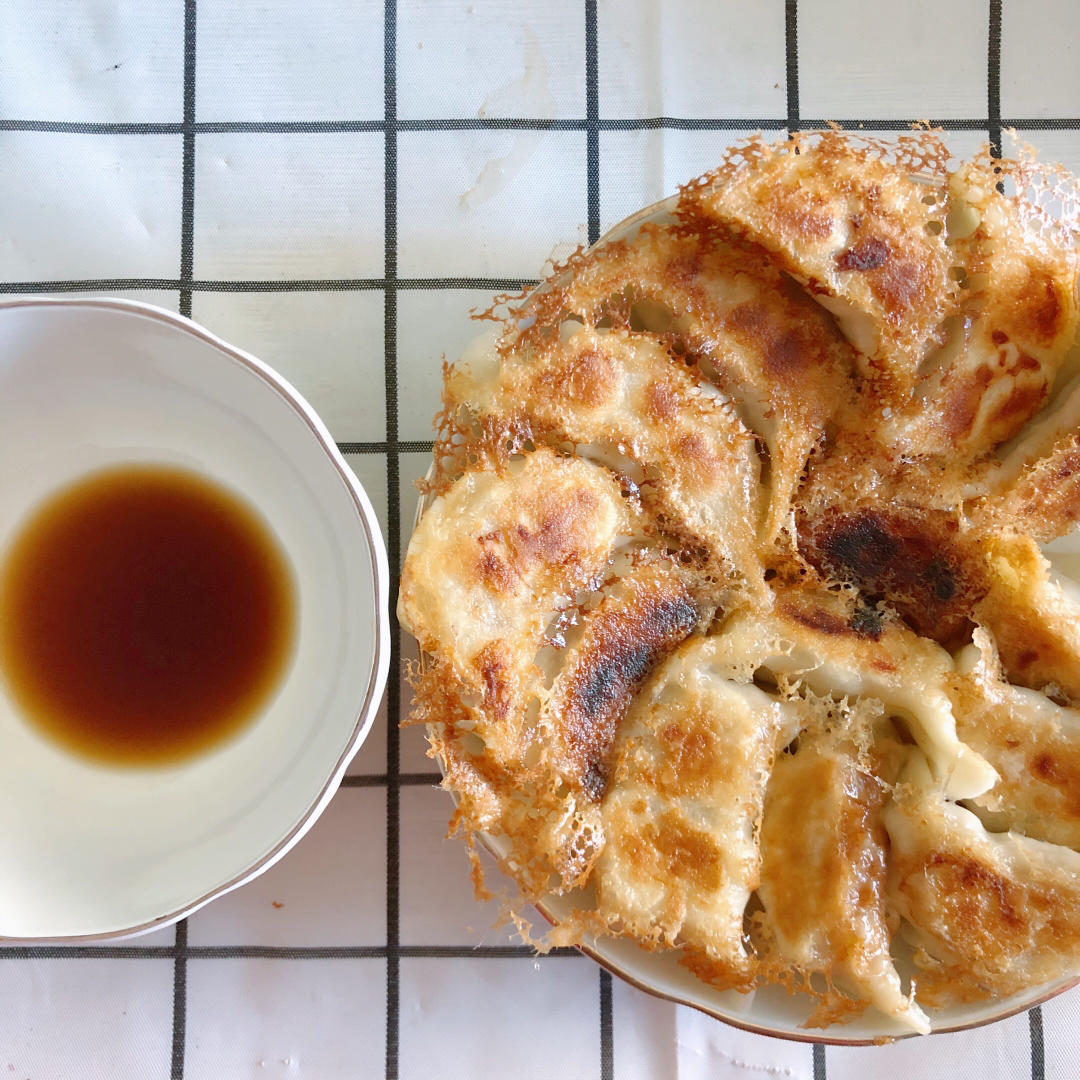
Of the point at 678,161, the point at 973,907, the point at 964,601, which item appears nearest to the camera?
the point at 973,907

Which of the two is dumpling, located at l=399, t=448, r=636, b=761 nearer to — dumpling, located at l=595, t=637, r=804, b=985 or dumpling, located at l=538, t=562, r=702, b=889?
dumpling, located at l=538, t=562, r=702, b=889

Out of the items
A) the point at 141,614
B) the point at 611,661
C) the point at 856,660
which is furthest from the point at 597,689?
the point at 141,614

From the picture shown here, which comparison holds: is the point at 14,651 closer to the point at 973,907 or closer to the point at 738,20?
the point at 973,907

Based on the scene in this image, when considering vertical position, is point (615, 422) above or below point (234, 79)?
below

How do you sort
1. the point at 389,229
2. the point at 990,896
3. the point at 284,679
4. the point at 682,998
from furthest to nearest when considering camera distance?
the point at 389,229 → the point at 284,679 → the point at 682,998 → the point at 990,896

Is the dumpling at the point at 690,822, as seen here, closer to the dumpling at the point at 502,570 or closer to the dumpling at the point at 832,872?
the dumpling at the point at 832,872

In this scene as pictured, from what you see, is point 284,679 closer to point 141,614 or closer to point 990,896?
point 141,614

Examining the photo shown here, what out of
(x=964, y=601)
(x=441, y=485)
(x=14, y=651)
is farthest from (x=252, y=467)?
(x=964, y=601)
